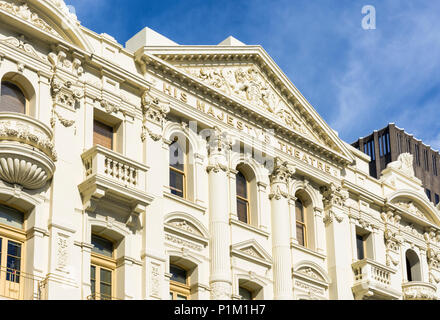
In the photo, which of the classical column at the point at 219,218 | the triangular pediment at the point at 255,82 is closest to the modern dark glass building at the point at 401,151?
the triangular pediment at the point at 255,82

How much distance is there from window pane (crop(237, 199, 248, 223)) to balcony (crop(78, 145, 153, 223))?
5.40 meters

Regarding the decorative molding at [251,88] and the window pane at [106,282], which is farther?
the decorative molding at [251,88]

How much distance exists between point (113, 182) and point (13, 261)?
3927 millimetres

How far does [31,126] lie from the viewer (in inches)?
1144

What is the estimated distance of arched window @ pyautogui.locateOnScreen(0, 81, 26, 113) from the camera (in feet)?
99.0

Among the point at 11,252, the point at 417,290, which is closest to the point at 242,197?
the point at 417,290

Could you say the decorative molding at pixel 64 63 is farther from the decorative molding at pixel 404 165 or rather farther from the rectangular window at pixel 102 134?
the decorative molding at pixel 404 165

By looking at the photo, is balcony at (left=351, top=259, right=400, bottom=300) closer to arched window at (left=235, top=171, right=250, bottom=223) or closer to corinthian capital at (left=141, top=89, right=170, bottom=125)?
arched window at (left=235, top=171, right=250, bottom=223)

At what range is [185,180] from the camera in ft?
114

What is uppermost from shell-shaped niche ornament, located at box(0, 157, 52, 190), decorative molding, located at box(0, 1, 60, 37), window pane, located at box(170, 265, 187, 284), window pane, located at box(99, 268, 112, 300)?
Result: decorative molding, located at box(0, 1, 60, 37)

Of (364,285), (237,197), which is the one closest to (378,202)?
(364,285)

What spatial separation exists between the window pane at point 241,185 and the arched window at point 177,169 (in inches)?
102

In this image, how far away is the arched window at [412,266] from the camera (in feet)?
142

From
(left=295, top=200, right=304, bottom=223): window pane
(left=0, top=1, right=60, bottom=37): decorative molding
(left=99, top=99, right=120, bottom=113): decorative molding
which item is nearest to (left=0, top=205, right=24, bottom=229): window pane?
(left=99, top=99, right=120, bottom=113): decorative molding
